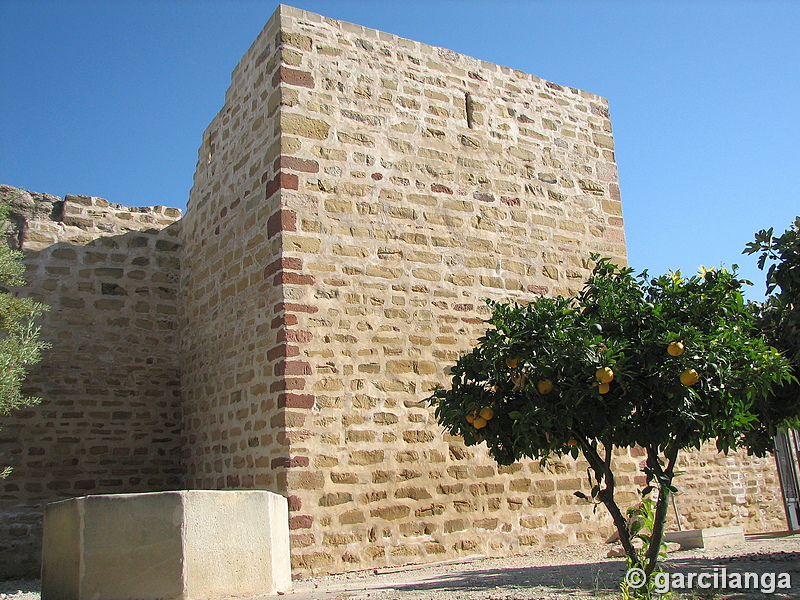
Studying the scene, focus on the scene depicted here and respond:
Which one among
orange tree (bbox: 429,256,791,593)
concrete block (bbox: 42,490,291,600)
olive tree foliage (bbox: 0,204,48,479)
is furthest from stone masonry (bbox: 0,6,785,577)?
orange tree (bbox: 429,256,791,593)

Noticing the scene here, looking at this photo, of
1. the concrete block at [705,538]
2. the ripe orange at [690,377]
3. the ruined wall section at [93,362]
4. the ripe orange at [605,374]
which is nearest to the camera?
the ripe orange at [690,377]

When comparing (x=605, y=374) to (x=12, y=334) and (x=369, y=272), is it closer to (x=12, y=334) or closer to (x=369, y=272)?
(x=369, y=272)

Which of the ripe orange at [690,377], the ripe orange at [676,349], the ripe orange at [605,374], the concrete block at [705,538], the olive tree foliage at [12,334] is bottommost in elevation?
the concrete block at [705,538]

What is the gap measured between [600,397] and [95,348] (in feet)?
20.0

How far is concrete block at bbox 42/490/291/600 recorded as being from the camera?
3.93 m

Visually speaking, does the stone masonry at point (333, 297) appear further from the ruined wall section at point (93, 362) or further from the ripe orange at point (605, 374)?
the ripe orange at point (605, 374)

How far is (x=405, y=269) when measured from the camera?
676 cm

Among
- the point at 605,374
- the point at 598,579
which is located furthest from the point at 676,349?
the point at 598,579

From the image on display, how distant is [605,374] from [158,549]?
2606mm

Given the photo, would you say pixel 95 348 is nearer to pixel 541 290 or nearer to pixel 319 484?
pixel 319 484

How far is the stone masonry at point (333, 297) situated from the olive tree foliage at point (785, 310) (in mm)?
2417

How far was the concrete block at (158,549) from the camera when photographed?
3.93 metres

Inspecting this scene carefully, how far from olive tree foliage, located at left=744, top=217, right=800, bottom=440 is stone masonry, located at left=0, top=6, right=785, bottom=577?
2.42m

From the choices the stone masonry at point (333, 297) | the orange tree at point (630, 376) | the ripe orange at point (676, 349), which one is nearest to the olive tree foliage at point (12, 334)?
the stone masonry at point (333, 297)
